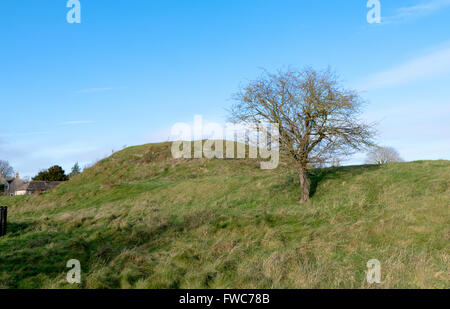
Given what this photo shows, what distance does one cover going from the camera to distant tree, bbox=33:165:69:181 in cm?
7250

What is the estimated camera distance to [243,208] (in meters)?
20.2

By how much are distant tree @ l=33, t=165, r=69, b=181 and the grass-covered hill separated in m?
55.7

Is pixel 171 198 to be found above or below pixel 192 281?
above

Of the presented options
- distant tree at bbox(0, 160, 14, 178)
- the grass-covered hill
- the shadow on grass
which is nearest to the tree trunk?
the grass-covered hill

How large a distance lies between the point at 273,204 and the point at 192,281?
12.5 m

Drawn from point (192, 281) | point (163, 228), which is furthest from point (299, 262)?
point (163, 228)

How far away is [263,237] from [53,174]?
72.3m

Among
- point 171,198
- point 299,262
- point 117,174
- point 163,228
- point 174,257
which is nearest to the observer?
point 299,262

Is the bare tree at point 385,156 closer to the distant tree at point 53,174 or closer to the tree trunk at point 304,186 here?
the tree trunk at point 304,186

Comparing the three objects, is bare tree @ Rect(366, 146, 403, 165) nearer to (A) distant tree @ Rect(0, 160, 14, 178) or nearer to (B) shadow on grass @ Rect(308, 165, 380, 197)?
(B) shadow on grass @ Rect(308, 165, 380, 197)

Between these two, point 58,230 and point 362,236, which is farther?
point 58,230

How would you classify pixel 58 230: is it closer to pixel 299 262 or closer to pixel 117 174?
pixel 299 262
